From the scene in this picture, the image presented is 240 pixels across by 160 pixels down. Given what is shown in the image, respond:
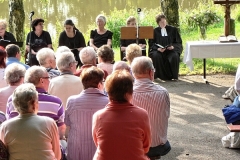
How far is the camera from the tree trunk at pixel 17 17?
11828 mm

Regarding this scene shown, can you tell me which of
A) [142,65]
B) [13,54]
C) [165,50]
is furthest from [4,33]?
[142,65]

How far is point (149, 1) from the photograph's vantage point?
69.2ft

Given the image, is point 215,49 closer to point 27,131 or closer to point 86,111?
point 86,111

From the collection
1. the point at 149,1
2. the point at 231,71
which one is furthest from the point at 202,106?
the point at 149,1

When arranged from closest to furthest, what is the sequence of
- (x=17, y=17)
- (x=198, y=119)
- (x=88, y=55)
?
(x=88, y=55), (x=198, y=119), (x=17, y=17)

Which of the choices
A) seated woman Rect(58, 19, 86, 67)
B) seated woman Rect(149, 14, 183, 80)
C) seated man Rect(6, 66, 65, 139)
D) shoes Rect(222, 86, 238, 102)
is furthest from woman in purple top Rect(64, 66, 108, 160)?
seated woman Rect(149, 14, 183, 80)

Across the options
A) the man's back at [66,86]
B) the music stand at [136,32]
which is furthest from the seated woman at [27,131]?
the music stand at [136,32]

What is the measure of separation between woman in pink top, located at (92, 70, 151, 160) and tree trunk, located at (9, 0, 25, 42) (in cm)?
854

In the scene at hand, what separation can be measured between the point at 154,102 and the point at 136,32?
4.91 meters

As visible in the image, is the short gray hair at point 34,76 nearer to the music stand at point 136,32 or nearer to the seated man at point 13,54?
the seated man at point 13,54

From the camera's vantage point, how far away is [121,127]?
3.68 metres

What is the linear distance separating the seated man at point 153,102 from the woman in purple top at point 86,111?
1.72 ft

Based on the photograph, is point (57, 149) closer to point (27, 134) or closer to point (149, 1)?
point (27, 134)

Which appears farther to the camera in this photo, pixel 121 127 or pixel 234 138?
pixel 234 138
